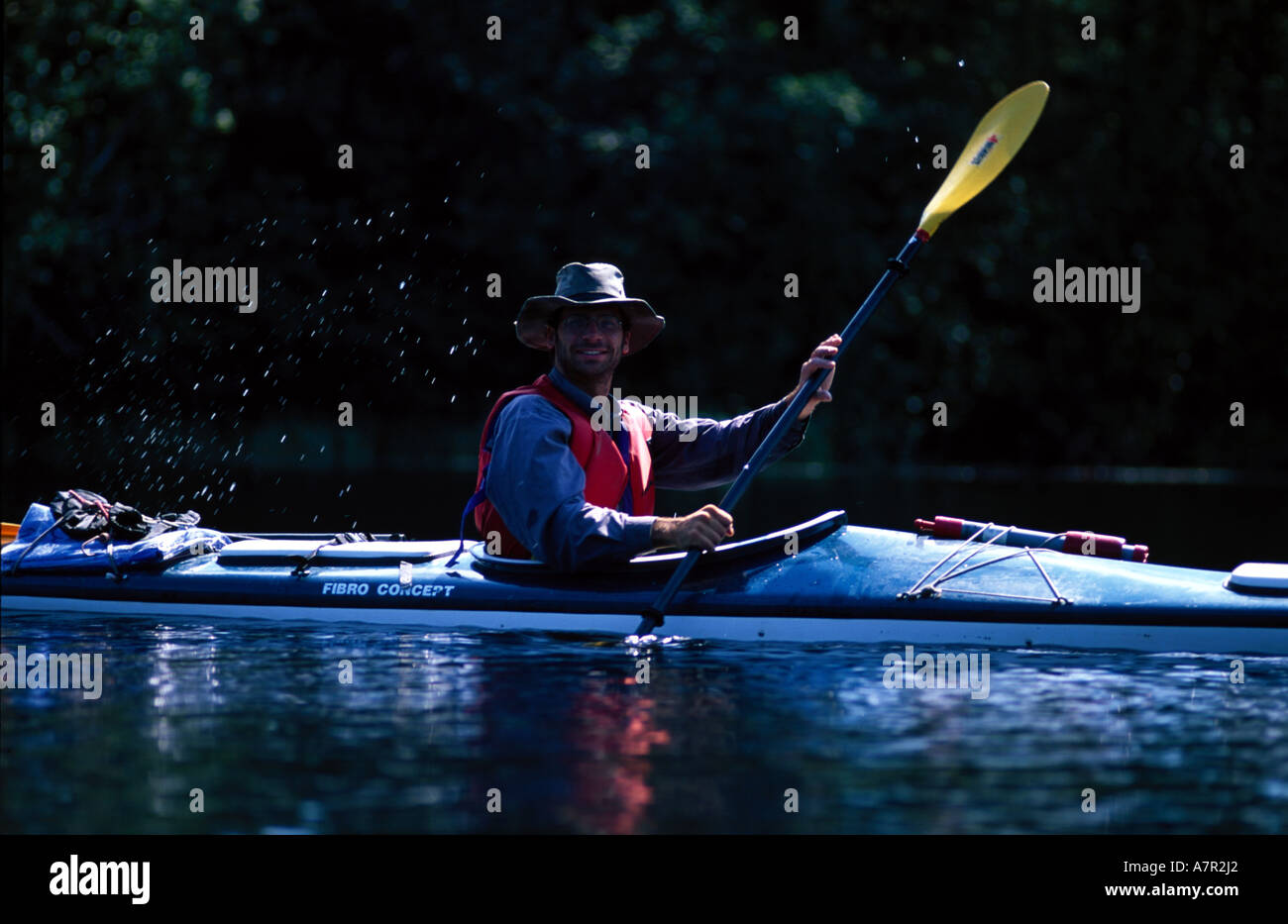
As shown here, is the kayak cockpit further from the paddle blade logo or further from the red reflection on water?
the paddle blade logo

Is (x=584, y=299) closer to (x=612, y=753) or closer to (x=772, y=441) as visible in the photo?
(x=772, y=441)

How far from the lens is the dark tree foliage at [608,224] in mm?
20234

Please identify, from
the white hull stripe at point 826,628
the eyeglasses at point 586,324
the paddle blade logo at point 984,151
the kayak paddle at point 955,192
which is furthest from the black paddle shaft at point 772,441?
the eyeglasses at point 586,324

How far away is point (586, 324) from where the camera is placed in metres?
6.46

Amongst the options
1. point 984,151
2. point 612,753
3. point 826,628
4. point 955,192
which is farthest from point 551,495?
point 984,151

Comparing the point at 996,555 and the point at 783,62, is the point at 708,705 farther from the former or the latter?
the point at 783,62

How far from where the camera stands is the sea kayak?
19.6ft

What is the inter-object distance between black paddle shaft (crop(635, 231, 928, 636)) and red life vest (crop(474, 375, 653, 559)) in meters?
0.35

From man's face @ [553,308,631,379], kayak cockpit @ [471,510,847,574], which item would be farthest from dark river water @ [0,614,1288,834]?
man's face @ [553,308,631,379]

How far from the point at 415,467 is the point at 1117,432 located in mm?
10145

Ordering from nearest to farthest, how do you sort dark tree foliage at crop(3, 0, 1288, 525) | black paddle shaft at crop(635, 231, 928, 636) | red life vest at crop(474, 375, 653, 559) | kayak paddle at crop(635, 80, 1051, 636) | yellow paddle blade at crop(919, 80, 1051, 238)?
black paddle shaft at crop(635, 231, 928, 636)
red life vest at crop(474, 375, 653, 559)
kayak paddle at crop(635, 80, 1051, 636)
yellow paddle blade at crop(919, 80, 1051, 238)
dark tree foliage at crop(3, 0, 1288, 525)

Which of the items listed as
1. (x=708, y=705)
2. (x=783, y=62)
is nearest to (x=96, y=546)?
(x=708, y=705)

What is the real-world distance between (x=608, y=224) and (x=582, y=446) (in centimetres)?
1572

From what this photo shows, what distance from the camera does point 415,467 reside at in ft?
67.4
